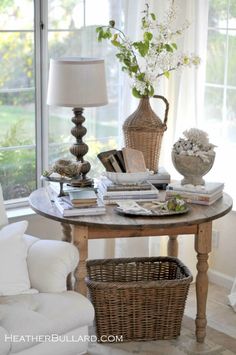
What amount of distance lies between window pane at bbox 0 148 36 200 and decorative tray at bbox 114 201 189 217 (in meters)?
0.89

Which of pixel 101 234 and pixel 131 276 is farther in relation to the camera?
pixel 131 276

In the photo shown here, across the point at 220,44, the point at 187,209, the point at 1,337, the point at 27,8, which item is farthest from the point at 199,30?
the point at 1,337

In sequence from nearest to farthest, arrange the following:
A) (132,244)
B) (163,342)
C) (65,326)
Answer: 1. (65,326)
2. (163,342)
3. (132,244)

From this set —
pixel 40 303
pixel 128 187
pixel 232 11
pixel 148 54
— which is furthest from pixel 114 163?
pixel 232 11

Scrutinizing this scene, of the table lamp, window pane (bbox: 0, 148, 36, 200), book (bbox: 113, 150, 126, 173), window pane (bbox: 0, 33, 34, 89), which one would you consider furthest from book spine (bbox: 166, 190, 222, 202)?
window pane (bbox: 0, 33, 34, 89)

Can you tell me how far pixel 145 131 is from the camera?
339 centimetres

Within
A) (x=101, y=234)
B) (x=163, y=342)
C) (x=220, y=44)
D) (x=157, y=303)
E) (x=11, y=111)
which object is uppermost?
(x=220, y=44)

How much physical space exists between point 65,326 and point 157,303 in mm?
633

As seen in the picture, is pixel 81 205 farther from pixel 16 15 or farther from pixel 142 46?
pixel 16 15

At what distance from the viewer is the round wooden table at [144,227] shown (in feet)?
9.53

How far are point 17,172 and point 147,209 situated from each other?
1029 mm

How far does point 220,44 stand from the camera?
3.75 meters

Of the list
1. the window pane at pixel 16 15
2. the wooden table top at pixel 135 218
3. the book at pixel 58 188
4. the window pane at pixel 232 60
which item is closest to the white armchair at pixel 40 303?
the wooden table top at pixel 135 218

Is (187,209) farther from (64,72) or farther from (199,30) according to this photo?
(199,30)
